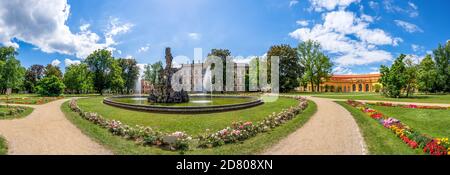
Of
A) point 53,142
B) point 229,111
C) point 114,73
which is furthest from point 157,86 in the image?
point 114,73

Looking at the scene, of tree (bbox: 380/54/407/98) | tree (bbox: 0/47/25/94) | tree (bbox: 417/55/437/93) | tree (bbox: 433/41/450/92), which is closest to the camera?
tree (bbox: 0/47/25/94)

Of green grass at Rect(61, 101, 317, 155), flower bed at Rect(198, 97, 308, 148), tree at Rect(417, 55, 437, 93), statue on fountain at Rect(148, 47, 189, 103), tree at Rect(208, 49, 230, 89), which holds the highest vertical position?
tree at Rect(208, 49, 230, 89)

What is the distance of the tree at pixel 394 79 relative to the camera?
3244 cm

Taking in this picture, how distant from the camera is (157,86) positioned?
21.3m

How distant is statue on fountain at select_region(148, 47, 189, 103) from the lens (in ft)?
67.4

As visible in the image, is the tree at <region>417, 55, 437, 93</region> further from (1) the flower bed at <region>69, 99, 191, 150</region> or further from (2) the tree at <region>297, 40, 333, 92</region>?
(1) the flower bed at <region>69, 99, 191, 150</region>

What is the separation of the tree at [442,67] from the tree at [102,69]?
6754cm

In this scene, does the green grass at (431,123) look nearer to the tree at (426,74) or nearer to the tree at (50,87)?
the tree at (426,74)

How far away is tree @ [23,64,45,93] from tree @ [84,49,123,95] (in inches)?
1398

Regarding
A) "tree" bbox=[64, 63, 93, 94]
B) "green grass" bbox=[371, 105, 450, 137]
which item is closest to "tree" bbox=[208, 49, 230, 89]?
"tree" bbox=[64, 63, 93, 94]

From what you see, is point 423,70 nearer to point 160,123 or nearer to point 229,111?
point 229,111

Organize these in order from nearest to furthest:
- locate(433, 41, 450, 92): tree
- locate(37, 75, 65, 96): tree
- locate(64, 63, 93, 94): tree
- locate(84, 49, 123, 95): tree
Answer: locate(37, 75, 65, 96): tree
locate(433, 41, 450, 92): tree
locate(84, 49, 123, 95): tree
locate(64, 63, 93, 94): tree

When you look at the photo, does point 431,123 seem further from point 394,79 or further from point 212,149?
point 394,79

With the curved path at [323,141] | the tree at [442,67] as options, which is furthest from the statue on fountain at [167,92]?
the tree at [442,67]
